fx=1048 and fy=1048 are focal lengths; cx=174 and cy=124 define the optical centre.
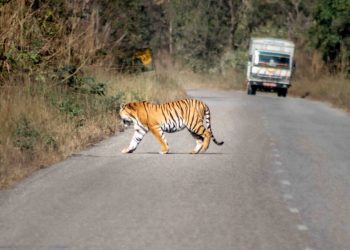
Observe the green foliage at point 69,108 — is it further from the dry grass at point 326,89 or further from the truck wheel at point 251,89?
the truck wheel at point 251,89

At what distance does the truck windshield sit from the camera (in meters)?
54.4

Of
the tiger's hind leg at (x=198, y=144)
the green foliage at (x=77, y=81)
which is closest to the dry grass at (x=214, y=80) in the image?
the green foliage at (x=77, y=81)

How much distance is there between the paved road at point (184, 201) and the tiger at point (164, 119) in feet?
1.05

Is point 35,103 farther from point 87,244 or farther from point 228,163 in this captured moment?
point 87,244

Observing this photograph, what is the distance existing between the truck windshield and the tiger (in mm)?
36981

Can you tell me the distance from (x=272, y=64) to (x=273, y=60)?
0.21 metres

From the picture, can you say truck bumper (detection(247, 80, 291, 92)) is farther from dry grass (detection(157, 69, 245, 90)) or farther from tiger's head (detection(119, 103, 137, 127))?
tiger's head (detection(119, 103, 137, 127))

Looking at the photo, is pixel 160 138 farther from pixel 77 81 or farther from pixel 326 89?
pixel 326 89

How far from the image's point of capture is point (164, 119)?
17141 millimetres

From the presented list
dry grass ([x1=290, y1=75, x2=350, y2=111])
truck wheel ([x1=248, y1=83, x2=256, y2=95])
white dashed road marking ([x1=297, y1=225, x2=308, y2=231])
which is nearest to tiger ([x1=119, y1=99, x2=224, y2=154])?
white dashed road marking ([x1=297, y1=225, x2=308, y2=231])

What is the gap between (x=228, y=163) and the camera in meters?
16.2

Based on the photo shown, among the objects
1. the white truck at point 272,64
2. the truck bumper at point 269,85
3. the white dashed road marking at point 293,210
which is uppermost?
the white dashed road marking at point 293,210

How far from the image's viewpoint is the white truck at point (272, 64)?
54344 mm

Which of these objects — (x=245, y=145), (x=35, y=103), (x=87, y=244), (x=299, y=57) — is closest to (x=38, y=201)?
(x=87, y=244)
